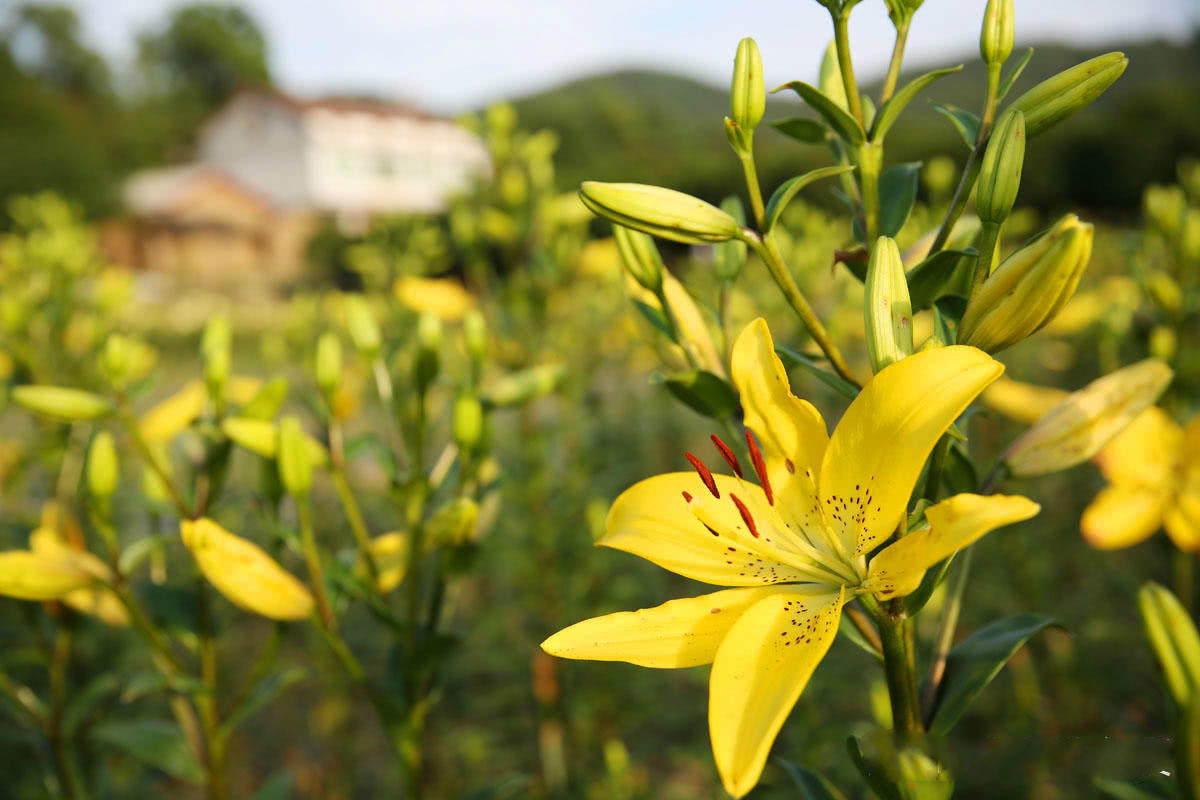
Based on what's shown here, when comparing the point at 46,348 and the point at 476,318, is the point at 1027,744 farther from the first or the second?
the point at 46,348

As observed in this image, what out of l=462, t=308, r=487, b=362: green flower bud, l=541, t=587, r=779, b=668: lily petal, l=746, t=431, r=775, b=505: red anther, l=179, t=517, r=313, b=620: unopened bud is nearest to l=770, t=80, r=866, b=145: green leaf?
l=746, t=431, r=775, b=505: red anther

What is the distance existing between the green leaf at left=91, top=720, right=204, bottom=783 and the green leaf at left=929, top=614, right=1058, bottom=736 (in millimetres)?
831

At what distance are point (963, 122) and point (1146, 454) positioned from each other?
33.8 inches

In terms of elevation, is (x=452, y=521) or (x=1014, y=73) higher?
(x=1014, y=73)

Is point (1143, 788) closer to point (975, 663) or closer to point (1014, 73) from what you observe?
point (975, 663)

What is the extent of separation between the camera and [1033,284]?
503mm

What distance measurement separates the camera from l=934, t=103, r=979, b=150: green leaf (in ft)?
1.95

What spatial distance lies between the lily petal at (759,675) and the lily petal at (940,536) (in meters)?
0.04

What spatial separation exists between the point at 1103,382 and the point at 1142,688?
1.62m

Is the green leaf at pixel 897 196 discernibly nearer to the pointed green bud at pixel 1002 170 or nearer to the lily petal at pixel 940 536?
the pointed green bud at pixel 1002 170

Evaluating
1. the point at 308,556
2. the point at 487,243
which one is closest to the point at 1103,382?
the point at 308,556

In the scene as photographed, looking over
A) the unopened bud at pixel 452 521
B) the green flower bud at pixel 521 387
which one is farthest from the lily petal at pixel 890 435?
the green flower bud at pixel 521 387

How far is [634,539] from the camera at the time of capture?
1.96 feet

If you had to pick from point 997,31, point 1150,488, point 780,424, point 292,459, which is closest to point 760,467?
point 780,424
